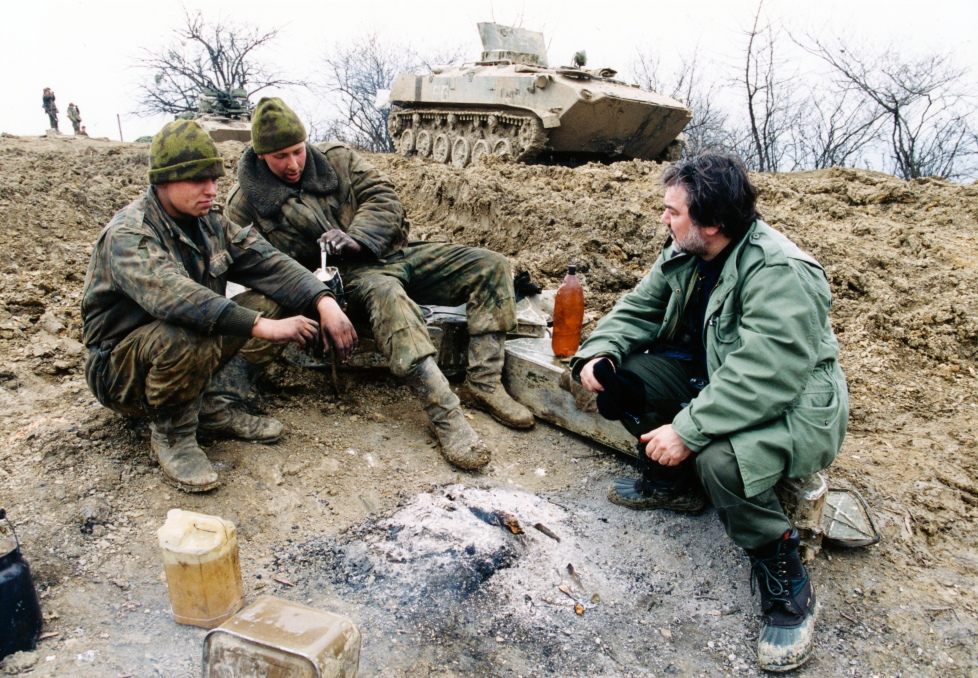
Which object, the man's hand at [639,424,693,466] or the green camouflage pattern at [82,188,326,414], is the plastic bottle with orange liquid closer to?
the man's hand at [639,424,693,466]

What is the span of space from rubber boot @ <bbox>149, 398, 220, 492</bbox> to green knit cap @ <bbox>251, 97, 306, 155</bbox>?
1.34m

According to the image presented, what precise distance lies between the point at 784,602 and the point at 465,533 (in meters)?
1.11

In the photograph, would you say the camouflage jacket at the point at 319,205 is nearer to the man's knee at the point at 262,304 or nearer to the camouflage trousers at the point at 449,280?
the camouflage trousers at the point at 449,280

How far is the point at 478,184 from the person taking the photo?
771 cm

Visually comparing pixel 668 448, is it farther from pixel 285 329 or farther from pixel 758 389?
pixel 285 329

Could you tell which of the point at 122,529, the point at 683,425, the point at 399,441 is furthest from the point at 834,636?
the point at 122,529

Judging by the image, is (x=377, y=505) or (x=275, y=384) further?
(x=275, y=384)

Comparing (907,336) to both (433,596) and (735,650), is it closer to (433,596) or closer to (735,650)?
(735,650)

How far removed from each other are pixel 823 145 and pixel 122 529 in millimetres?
20778

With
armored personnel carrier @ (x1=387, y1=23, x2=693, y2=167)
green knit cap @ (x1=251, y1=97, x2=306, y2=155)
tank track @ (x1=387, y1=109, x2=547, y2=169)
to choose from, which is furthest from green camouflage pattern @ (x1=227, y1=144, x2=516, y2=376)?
armored personnel carrier @ (x1=387, y1=23, x2=693, y2=167)

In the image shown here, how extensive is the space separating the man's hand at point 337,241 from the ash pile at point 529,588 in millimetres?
1352

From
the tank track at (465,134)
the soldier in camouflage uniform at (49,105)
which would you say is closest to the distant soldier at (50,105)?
the soldier in camouflage uniform at (49,105)

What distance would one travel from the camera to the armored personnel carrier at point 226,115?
14.0m

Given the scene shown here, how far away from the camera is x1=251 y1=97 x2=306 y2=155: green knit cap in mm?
3455
